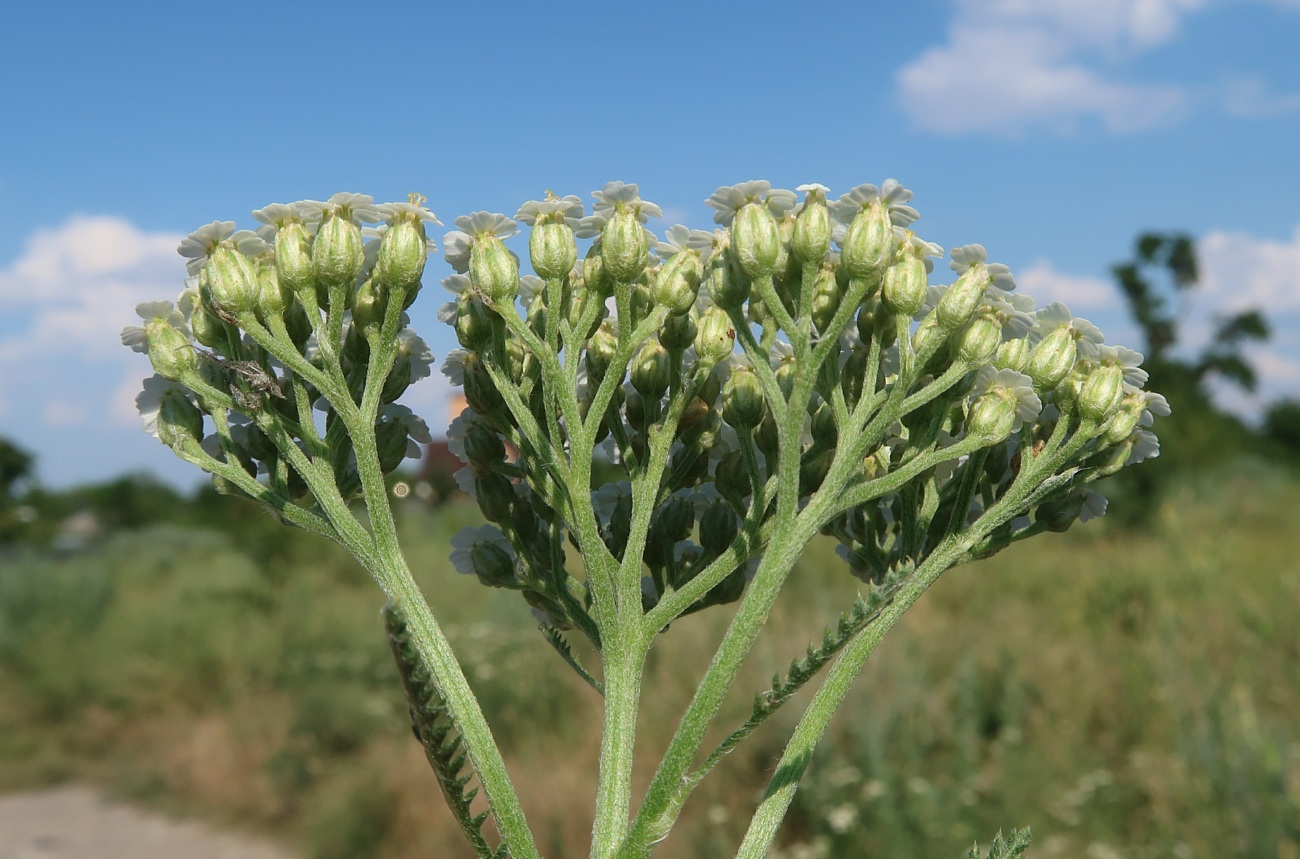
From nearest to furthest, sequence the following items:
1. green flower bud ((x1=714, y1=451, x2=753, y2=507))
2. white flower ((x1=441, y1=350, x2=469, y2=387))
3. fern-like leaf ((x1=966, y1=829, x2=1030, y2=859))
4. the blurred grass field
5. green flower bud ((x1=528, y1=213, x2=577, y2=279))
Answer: fern-like leaf ((x1=966, y1=829, x2=1030, y2=859)), green flower bud ((x1=528, y1=213, x2=577, y2=279)), green flower bud ((x1=714, y1=451, x2=753, y2=507)), white flower ((x1=441, y1=350, x2=469, y2=387)), the blurred grass field

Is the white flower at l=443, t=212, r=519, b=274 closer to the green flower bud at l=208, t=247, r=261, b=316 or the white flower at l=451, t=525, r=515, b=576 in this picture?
the green flower bud at l=208, t=247, r=261, b=316

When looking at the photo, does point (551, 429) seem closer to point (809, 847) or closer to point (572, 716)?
point (809, 847)

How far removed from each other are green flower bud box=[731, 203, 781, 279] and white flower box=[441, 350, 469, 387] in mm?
563

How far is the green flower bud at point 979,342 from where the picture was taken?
1.65m

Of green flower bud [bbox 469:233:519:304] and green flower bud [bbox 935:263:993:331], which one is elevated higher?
green flower bud [bbox 469:233:519:304]

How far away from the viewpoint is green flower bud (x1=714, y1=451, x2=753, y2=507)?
5.92ft

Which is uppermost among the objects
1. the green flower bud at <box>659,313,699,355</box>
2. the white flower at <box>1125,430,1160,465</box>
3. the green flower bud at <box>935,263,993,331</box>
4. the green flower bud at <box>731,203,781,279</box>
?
the green flower bud at <box>731,203,781,279</box>

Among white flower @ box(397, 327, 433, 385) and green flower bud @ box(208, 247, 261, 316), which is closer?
green flower bud @ box(208, 247, 261, 316)

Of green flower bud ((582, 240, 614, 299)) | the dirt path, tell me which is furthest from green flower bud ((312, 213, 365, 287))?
the dirt path

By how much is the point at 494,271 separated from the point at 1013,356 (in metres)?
0.88

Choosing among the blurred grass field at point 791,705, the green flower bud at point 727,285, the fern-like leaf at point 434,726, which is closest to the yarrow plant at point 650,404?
the green flower bud at point 727,285

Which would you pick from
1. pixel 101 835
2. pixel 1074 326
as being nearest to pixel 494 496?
pixel 1074 326

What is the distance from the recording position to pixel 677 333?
5.66 ft

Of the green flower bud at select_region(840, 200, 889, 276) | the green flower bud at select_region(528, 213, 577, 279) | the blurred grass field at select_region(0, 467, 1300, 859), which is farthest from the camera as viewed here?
the blurred grass field at select_region(0, 467, 1300, 859)
